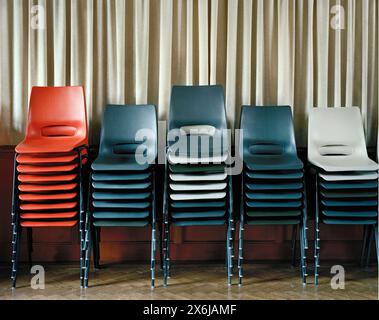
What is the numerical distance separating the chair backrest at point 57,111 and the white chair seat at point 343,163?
1.83m

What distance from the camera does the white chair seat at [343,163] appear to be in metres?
3.84

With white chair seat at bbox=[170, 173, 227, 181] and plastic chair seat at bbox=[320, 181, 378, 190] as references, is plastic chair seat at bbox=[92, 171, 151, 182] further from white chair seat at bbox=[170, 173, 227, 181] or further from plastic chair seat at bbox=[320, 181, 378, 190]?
plastic chair seat at bbox=[320, 181, 378, 190]

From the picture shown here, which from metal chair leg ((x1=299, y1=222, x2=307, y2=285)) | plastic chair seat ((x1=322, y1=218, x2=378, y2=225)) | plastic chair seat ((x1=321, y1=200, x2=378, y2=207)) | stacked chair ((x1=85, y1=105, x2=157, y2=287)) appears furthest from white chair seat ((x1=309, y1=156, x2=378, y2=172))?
stacked chair ((x1=85, y1=105, x2=157, y2=287))

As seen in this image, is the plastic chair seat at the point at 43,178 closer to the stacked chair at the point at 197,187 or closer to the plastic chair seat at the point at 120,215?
the plastic chair seat at the point at 120,215

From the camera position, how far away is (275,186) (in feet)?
12.8

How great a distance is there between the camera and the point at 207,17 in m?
4.40

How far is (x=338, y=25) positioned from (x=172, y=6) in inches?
54.2

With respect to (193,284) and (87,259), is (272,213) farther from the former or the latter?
(87,259)

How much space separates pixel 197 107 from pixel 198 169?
63 cm

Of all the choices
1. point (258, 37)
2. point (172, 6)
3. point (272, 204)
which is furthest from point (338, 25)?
point (272, 204)

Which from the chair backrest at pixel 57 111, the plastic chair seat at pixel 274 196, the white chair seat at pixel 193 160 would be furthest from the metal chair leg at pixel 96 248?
the plastic chair seat at pixel 274 196

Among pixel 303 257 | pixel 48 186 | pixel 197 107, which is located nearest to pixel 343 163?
pixel 303 257

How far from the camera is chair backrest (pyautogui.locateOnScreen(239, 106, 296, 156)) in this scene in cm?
423

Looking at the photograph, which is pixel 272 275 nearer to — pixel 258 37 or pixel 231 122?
pixel 231 122
